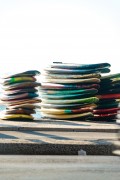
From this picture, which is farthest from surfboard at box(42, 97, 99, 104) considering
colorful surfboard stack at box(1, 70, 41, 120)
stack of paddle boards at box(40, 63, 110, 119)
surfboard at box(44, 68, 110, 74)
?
colorful surfboard stack at box(1, 70, 41, 120)

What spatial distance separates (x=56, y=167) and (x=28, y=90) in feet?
32.1

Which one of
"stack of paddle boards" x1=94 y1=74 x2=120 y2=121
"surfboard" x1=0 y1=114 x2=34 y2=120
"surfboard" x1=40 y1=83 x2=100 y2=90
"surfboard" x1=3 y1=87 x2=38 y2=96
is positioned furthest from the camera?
"stack of paddle boards" x1=94 y1=74 x2=120 y2=121

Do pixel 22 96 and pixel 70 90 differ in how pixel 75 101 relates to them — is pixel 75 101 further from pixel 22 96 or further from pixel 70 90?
pixel 22 96


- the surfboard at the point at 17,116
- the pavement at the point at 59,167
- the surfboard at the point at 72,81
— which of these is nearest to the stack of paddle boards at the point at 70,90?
the surfboard at the point at 72,81

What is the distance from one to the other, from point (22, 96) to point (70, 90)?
262 centimetres

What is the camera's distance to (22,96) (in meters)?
17.1

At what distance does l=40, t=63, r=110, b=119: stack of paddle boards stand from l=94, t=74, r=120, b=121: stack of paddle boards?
0.44 m

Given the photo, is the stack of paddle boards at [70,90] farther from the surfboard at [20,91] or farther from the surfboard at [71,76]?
the surfboard at [20,91]

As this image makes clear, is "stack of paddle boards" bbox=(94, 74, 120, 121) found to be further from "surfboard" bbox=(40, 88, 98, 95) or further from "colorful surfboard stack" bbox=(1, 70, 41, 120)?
"colorful surfboard stack" bbox=(1, 70, 41, 120)

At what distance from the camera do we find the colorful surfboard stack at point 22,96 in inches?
671

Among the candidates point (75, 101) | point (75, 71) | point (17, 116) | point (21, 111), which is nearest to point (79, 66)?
point (75, 71)

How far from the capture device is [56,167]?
7.51m

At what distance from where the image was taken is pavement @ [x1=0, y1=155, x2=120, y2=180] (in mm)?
6648

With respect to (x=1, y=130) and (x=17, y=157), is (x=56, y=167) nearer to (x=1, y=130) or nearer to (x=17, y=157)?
(x=17, y=157)
